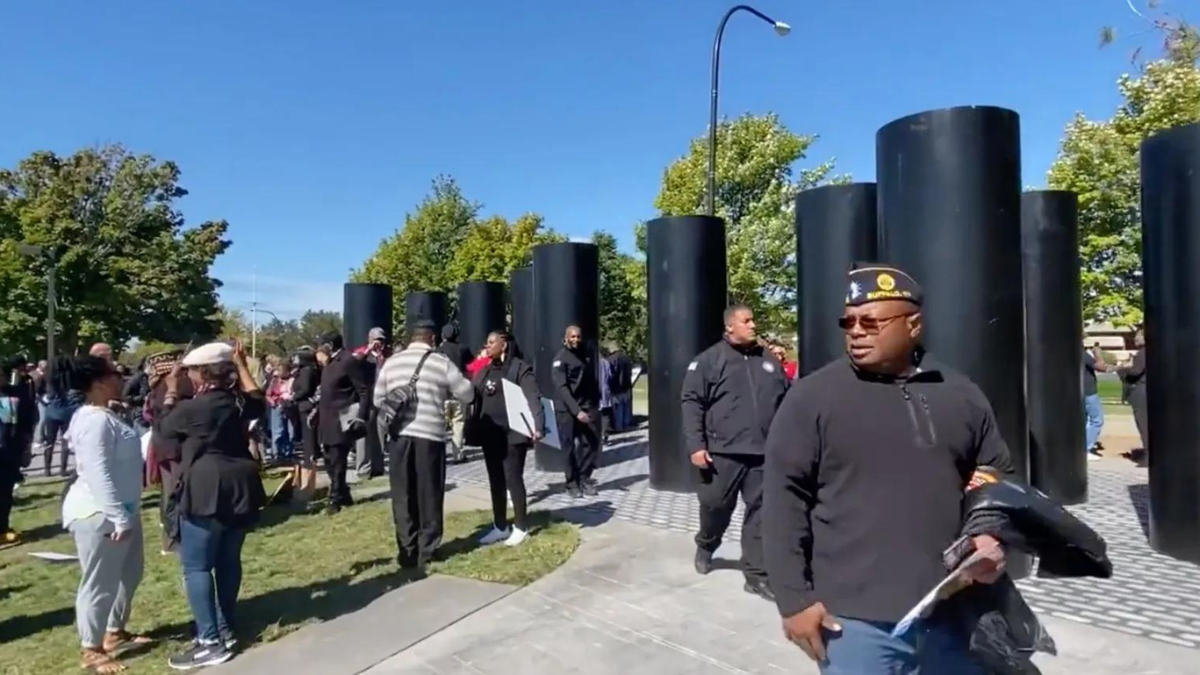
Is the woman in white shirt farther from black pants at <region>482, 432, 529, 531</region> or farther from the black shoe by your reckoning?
the black shoe

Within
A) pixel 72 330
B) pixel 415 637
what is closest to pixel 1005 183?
pixel 415 637

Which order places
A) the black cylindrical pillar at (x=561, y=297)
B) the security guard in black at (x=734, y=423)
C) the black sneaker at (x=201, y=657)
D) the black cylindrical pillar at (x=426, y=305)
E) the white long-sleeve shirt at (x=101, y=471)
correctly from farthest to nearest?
the black cylindrical pillar at (x=426, y=305), the black cylindrical pillar at (x=561, y=297), the security guard in black at (x=734, y=423), the black sneaker at (x=201, y=657), the white long-sleeve shirt at (x=101, y=471)

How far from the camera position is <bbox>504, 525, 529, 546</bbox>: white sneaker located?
7355mm

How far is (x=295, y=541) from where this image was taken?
26.9 feet

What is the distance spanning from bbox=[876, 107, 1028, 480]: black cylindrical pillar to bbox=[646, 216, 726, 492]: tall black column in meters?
3.65

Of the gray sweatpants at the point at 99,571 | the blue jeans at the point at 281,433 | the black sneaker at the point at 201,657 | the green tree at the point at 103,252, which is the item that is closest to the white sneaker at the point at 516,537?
the black sneaker at the point at 201,657

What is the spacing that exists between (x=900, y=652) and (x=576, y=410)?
715 centimetres

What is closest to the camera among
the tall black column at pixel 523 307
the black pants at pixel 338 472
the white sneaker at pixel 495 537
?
the white sneaker at pixel 495 537

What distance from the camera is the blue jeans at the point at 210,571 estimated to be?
4.88m

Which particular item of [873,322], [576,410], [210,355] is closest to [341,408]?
[576,410]

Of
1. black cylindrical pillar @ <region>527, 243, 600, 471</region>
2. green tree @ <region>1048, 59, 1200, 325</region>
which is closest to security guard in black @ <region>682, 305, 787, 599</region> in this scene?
black cylindrical pillar @ <region>527, 243, 600, 471</region>

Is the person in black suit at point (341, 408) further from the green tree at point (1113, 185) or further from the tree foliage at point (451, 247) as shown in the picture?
the tree foliage at point (451, 247)

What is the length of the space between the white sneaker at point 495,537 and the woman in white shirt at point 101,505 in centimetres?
300

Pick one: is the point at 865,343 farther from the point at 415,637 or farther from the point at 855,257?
the point at 855,257
